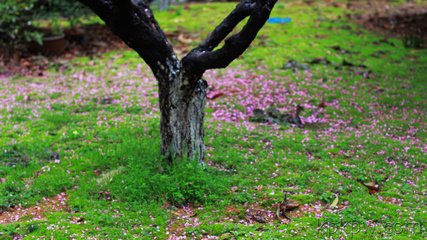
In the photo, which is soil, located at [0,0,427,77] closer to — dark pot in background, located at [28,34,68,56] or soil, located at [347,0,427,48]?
soil, located at [347,0,427,48]

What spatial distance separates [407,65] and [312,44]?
3855mm

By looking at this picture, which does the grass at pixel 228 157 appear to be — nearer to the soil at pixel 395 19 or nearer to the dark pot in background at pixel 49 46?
the dark pot in background at pixel 49 46

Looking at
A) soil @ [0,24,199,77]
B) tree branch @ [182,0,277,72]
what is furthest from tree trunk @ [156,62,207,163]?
soil @ [0,24,199,77]

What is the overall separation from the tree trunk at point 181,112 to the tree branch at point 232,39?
29cm

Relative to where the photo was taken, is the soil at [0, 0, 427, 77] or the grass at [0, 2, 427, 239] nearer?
the grass at [0, 2, 427, 239]

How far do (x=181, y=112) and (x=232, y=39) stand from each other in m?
1.61

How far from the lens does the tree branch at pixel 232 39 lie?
7.46m

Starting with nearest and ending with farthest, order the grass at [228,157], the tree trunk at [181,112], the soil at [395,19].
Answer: the grass at [228,157], the tree trunk at [181,112], the soil at [395,19]

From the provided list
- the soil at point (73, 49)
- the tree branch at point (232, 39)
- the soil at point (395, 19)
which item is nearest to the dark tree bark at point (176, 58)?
the tree branch at point (232, 39)

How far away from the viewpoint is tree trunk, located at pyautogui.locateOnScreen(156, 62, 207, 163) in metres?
8.16

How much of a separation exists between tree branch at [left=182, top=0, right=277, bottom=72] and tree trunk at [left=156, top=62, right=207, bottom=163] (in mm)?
286

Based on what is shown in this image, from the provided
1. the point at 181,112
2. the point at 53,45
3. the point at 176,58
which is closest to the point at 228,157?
the point at 181,112

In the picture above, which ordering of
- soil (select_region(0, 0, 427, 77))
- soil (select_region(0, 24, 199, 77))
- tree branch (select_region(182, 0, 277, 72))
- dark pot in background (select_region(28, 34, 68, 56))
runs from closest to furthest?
tree branch (select_region(182, 0, 277, 72)) → soil (select_region(0, 24, 199, 77)) → soil (select_region(0, 0, 427, 77)) → dark pot in background (select_region(28, 34, 68, 56))

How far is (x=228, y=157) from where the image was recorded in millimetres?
9289
